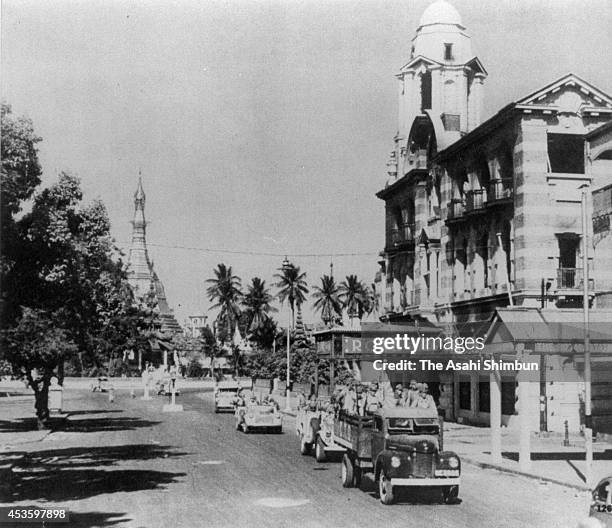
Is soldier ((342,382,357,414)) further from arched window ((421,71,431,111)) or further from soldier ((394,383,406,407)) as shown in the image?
arched window ((421,71,431,111))

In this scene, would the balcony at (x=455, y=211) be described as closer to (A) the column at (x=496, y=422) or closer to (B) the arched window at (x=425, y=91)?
(B) the arched window at (x=425, y=91)

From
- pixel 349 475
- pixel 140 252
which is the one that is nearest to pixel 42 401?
pixel 349 475

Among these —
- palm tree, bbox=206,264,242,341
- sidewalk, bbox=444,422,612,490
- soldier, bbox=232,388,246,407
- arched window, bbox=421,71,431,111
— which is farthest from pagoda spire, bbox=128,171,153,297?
sidewalk, bbox=444,422,612,490

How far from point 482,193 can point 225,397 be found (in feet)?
65.2

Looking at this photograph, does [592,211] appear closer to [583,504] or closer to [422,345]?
[422,345]

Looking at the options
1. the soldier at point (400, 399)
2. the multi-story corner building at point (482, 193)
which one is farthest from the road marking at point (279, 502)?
the multi-story corner building at point (482, 193)

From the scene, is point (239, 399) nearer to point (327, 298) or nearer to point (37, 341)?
point (37, 341)

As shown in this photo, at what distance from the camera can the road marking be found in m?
14.6

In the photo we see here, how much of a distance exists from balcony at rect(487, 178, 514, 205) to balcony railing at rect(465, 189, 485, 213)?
0.74 metres

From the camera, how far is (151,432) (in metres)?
31.3

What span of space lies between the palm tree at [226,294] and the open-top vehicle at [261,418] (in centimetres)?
6594

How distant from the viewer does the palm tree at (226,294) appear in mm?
97500

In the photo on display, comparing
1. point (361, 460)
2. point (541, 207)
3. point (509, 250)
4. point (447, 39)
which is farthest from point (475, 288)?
point (361, 460)

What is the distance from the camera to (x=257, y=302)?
94375 millimetres
